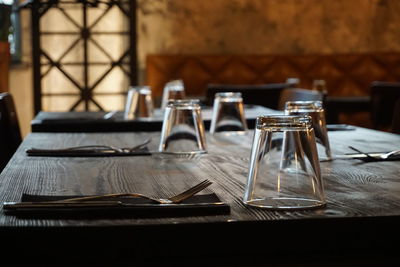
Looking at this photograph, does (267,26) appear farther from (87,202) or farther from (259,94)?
(87,202)

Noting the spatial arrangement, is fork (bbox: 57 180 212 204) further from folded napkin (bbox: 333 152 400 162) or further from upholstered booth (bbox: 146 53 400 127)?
upholstered booth (bbox: 146 53 400 127)

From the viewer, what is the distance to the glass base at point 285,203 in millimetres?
1039

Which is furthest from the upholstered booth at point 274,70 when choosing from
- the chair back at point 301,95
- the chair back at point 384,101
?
the chair back at point 301,95

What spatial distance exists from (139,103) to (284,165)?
1.91m

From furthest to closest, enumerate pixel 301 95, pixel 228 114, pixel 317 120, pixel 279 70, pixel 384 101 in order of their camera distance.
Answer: pixel 279 70, pixel 384 101, pixel 301 95, pixel 228 114, pixel 317 120

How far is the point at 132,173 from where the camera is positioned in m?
1.45

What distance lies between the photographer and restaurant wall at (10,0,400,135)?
7.52m

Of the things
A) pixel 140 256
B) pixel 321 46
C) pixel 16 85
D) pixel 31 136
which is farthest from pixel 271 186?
pixel 321 46

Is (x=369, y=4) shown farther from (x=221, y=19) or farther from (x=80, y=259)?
(x=80, y=259)

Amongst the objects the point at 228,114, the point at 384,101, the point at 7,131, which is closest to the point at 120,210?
the point at 228,114

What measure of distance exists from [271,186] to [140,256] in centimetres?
25

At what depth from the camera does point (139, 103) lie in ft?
9.72

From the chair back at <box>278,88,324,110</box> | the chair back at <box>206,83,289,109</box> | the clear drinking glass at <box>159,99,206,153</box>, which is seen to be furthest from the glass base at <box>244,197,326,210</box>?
the chair back at <box>206,83,289,109</box>

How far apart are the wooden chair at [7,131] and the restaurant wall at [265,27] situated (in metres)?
4.68
